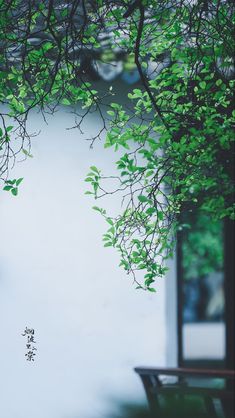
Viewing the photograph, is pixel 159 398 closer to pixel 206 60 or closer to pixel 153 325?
pixel 153 325

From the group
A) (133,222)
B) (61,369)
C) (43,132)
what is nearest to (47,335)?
(61,369)

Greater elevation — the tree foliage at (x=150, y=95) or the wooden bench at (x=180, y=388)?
the tree foliage at (x=150, y=95)

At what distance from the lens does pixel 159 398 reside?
17.7 ft

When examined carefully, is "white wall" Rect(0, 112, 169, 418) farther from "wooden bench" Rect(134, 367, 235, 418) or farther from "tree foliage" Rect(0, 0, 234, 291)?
"tree foliage" Rect(0, 0, 234, 291)

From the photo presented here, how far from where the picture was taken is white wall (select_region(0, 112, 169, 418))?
4699 millimetres

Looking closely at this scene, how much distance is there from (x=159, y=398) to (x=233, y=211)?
219 centimetres

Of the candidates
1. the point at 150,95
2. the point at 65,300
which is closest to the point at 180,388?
the point at 65,300

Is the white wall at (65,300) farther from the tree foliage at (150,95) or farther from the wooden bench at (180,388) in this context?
the tree foliage at (150,95)

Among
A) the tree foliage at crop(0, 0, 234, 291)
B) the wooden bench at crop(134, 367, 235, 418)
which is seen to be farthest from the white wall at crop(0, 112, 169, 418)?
the tree foliage at crop(0, 0, 234, 291)

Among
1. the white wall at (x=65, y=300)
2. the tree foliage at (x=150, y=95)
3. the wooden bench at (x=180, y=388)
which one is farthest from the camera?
the wooden bench at (x=180, y=388)

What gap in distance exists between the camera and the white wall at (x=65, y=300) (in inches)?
185

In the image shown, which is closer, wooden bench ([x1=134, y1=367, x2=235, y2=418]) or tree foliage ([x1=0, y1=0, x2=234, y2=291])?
tree foliage ([x1=0, y1=0, x2=234, y2=291])

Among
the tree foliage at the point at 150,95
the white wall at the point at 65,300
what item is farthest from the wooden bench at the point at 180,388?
the tree foliage at the point at 150,95

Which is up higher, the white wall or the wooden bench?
the white wall
